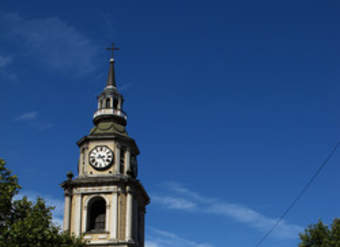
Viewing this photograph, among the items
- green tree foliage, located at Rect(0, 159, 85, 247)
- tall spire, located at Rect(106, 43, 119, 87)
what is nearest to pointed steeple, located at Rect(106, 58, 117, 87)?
tall spire, located at Rect(106, 43, 119, 87)

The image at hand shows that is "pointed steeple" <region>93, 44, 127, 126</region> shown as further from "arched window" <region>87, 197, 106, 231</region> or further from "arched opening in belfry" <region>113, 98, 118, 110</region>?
"arched window" <region>87, 197, 106, 231</region>

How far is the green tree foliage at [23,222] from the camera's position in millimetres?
37688

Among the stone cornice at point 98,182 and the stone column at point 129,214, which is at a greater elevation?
the stone cornice at point 98,182

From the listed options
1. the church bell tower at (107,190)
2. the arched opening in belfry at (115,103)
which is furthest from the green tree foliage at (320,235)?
the arched opening in belfry at (115,103)

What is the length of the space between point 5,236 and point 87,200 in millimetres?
21143

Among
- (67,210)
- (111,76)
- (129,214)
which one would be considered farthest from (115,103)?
(129,214)

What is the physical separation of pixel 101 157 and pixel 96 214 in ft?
20.2

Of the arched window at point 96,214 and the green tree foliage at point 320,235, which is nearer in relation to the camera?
the green tree foliage at point 320,235

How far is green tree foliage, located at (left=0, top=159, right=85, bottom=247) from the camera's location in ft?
124

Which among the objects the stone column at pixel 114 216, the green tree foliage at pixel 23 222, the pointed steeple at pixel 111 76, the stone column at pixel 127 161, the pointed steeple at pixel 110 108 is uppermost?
the pointed steeple at pixel 111 76

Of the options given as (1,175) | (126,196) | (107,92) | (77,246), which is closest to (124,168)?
(126,196)

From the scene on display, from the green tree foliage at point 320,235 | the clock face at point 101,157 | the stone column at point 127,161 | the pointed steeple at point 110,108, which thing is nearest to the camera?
the green tree foliage at point 320,235

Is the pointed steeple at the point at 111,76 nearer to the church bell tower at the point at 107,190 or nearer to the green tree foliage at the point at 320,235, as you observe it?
the church bell tower at the point at 107,190

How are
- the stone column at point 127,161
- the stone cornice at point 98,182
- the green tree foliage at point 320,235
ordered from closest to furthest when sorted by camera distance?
the green tree foliage at point 320,235 < the stone cornice at point 98,182 < the stone column at point 127,161
